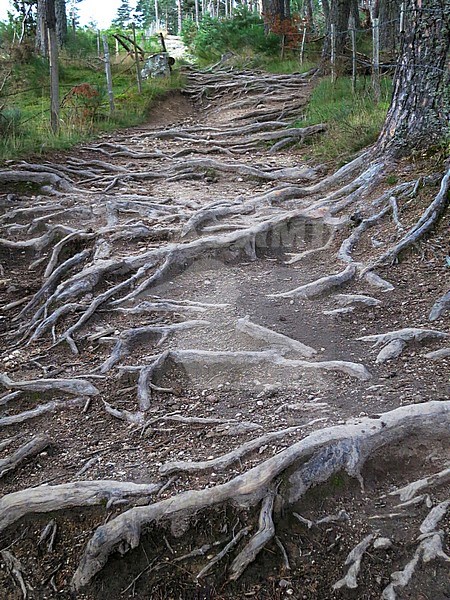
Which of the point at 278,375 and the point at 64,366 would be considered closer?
the point at 278,375

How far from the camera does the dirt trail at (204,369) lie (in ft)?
10.2

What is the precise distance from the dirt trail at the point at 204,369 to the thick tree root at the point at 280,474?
0.02 metres

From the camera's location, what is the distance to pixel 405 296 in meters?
5.14

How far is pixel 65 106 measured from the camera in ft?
41.9

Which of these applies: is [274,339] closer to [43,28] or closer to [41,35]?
[43,28]

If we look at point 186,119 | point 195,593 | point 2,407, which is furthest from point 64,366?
point 186,119

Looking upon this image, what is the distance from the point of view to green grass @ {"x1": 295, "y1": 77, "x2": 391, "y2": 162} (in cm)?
827

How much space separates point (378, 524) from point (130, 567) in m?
1.26

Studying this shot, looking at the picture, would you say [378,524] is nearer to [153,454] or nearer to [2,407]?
[153,454]

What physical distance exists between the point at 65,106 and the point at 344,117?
6133mm

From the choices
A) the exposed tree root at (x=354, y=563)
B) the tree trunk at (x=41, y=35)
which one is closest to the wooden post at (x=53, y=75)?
the tree trunk at (x=41, y=35)

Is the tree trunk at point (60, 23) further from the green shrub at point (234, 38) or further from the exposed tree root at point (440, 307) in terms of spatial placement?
the exposed tree root at point (440, 307)

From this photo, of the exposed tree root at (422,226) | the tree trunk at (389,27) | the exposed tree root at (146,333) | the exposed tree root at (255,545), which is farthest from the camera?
the tree trunk at (389,27)

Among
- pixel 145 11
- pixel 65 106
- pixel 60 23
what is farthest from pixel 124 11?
pixel 65 106
